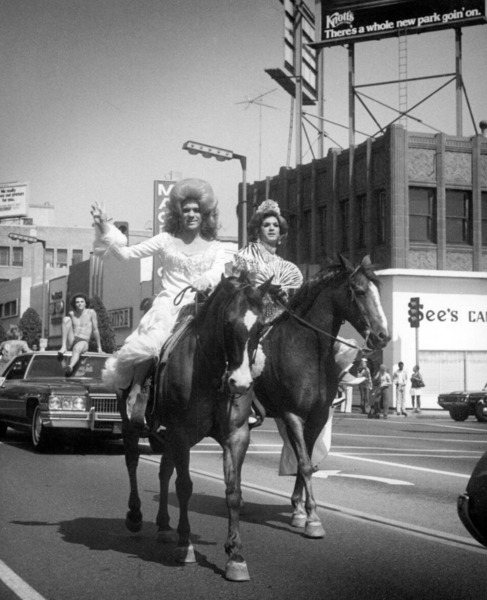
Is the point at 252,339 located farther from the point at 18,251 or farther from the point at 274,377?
the point at 18,251

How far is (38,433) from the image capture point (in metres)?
14.2

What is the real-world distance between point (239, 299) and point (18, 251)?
10404 centimetres

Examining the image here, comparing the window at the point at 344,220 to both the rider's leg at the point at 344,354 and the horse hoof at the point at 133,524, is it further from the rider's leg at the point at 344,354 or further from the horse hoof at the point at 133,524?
the horse hoof at the point at 133,524

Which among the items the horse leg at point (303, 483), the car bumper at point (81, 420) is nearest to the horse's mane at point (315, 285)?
the horse leg at point (303, 483)

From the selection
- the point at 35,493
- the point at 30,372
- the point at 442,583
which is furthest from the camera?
the point at 30,372

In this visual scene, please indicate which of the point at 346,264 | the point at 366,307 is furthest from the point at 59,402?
the point at 366,307

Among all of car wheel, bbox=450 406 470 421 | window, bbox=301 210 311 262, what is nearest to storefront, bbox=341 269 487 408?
window, bbox=301 210 311 262

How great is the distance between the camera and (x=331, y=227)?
139 ft

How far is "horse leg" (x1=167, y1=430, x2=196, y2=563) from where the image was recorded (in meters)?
6.13

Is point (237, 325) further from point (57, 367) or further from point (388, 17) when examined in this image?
point (388, 17)

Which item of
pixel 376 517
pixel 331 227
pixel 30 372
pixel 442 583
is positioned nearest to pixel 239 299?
pixel 442 583

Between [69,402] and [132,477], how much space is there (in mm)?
6707

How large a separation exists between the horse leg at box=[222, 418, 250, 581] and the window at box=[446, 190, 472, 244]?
34.9 metres

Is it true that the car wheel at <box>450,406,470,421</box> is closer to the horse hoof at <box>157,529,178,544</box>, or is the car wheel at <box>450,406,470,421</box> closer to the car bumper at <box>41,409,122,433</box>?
the car bumper at <box>41,409,122,433</box>
